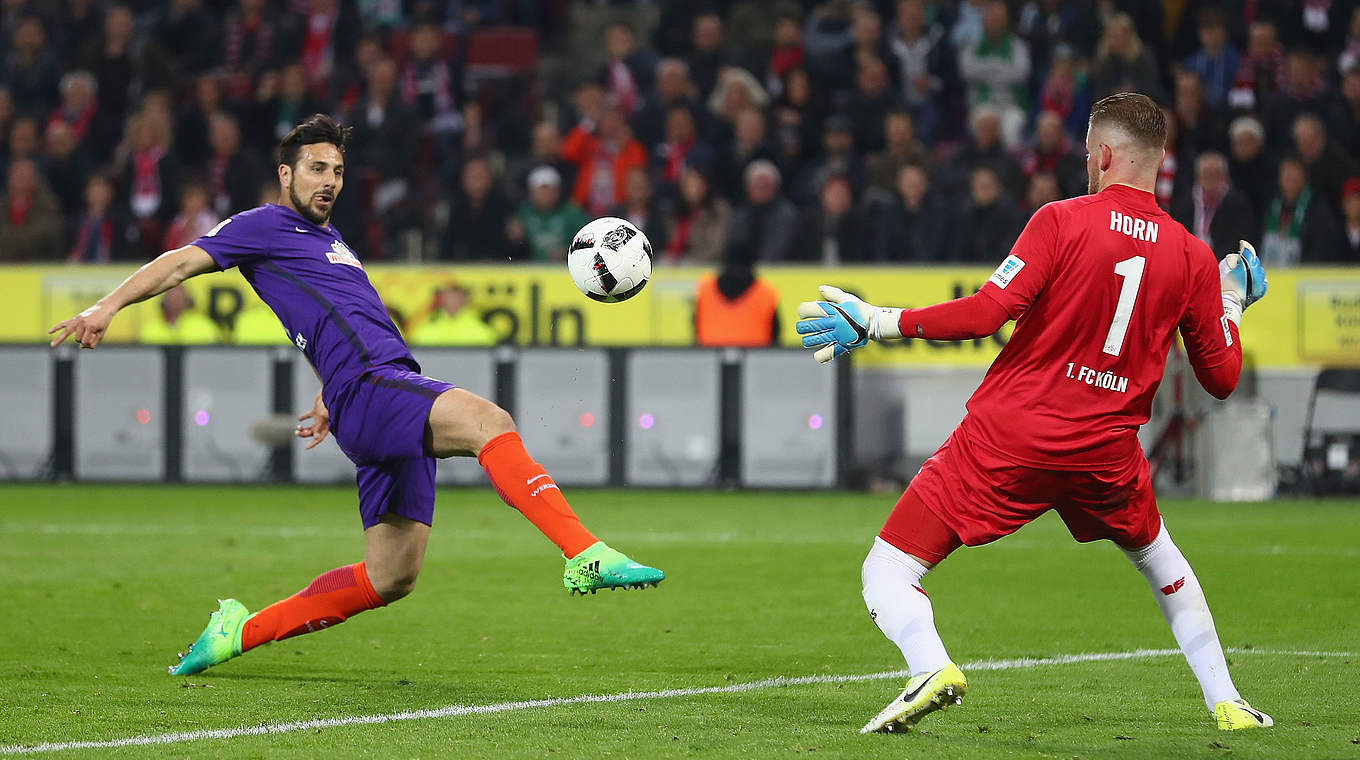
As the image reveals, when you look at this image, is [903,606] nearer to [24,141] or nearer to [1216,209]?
[1216,209]

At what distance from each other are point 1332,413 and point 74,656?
38.2ft

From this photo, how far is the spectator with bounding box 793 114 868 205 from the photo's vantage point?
18500 mm

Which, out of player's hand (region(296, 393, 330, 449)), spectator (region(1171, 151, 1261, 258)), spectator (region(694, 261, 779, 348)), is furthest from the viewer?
spectator (region(694, 261, 779, 348))

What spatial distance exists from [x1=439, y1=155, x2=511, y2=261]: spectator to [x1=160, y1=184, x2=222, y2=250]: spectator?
253 cm

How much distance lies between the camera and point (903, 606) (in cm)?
556

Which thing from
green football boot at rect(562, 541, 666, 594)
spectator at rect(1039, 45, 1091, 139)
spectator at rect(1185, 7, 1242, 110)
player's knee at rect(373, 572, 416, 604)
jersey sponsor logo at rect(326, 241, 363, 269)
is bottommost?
player's knee at rect(373, 572, 416, 604)

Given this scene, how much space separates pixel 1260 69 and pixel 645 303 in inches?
265

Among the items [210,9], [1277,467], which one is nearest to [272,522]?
[1277,467]

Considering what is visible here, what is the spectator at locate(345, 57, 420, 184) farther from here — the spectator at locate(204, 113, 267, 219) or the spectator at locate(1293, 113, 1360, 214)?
the spectator at locate(1293, 113, 1360, 214)

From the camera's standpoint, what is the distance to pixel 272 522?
13.7m

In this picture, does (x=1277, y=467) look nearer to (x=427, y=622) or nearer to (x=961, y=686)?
(x=427, y=622)

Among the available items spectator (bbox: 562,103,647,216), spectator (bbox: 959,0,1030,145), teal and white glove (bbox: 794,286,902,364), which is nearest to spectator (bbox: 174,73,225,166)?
spectator (bbox: 562,103,647,216)

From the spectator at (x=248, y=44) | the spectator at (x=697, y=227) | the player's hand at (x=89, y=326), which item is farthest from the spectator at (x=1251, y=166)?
the player's hand at (x=89, y=326)

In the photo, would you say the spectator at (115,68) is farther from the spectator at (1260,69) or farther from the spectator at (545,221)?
the spectator at (1260,69)
